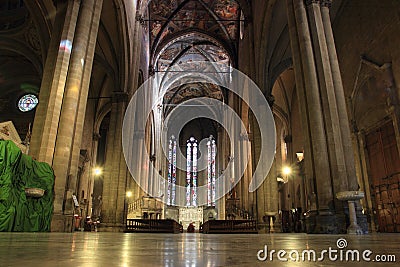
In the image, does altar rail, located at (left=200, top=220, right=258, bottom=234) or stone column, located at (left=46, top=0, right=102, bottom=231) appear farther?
altar rail, located at (left=200, top=220, right=258, bottom=234)

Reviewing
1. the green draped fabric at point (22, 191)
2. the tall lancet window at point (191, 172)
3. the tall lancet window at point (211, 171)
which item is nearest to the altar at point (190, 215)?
the tall lancet window at point (191, 172)

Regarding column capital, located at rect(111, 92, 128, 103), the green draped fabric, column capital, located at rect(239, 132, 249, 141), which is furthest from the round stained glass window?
the green draped fabric

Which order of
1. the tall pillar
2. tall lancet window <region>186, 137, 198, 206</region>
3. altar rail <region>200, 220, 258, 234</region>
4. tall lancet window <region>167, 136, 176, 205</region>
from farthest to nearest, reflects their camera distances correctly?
tall lancet window <region>186, 137, 198, 206</region>
tall lancet window <region>167, 136, 176, 205</region>
altar rail <region>200, 220, 258, 234</region>
the tall pillar

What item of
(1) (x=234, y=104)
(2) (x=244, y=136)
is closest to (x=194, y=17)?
(1) (x=234, y=104)

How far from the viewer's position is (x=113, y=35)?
14289 mm

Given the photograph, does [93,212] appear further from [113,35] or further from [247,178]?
[113,35]

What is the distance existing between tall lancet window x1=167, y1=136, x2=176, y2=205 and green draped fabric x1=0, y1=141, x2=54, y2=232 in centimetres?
3008

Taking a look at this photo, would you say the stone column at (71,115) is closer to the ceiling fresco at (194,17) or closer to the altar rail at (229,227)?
the altar rail at (229,227)

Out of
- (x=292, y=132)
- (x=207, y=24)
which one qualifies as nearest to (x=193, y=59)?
(x=207, y=24)

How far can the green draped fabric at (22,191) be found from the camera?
17.6 ft

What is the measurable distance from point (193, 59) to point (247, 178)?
13.6 meters

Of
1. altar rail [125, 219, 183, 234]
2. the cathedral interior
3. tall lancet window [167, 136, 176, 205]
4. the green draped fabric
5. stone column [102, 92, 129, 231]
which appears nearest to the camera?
the green draped fabric

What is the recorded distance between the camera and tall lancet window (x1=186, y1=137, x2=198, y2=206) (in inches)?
1496

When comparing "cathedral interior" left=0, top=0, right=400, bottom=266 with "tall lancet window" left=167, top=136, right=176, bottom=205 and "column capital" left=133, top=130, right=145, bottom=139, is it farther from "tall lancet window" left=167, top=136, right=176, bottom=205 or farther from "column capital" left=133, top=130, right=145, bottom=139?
"tall lancet window" left=167, top=136, right=176, bottom=205
